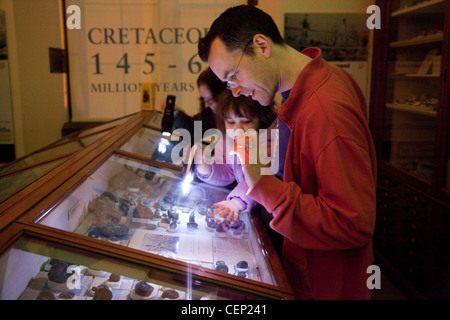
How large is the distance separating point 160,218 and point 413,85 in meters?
2.84

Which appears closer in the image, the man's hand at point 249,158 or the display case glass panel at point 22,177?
the man's hand at point 249,158

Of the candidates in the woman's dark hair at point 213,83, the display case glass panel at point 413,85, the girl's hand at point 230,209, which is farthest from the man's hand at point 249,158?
the display case glass panel at point 413,85

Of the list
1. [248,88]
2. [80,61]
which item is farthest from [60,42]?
[248,88]

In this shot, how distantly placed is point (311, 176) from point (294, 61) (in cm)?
38

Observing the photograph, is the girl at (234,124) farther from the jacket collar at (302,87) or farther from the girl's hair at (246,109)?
the jacket collar at (302,87)

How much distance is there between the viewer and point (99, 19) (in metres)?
4.75

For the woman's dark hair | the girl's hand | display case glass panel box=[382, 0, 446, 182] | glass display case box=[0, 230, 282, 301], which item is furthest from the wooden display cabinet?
glass display case box=[0, 230, 282, 301]

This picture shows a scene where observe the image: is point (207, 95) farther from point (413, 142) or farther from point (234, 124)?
point (413, 142)

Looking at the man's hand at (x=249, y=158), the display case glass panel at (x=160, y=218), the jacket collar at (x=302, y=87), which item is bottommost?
the display case glass panel at (x=160, y=218)

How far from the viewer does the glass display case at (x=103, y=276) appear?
39.0 inches

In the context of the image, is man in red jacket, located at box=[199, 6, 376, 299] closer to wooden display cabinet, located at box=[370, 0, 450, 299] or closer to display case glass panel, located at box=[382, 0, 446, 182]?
wooden display cabinet, located at box=[370, 0, 450, 299]

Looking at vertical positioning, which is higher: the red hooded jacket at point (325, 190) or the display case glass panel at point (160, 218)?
the red hooded jacket at point (325, 190)

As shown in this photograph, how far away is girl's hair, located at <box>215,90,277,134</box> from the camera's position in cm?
190
